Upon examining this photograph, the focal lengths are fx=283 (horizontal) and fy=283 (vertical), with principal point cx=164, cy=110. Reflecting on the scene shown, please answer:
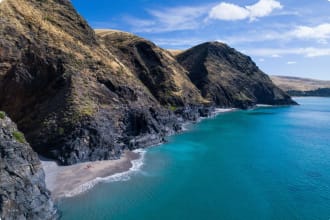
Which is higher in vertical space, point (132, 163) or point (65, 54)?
point (65, 54)

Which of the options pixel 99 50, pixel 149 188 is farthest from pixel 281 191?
pixel 99 50

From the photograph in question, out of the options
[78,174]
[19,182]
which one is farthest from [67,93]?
[19,182]

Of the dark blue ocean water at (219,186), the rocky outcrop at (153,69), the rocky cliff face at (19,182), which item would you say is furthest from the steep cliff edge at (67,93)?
the rocky outcrop at (153,69)

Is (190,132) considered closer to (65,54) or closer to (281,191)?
(65,54)

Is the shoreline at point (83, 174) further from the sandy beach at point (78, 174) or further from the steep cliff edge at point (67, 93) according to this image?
the steep cliff edge at point (67, 93)

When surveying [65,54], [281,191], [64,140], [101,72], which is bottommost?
[281,191]

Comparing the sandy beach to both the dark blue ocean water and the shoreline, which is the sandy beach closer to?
the shoreline
